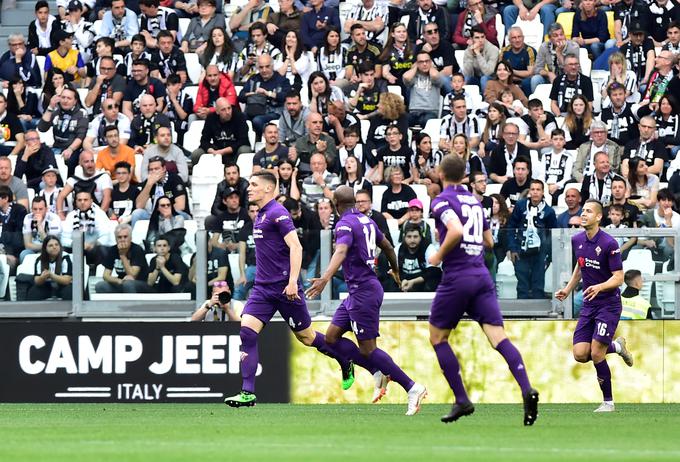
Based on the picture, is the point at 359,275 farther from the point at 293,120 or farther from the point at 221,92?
the point at 221,92

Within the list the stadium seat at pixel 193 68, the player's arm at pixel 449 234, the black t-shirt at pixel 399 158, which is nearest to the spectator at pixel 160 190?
the black t-shirt at pixel 399 158

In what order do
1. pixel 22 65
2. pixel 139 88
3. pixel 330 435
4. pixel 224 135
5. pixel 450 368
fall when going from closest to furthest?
pixel 330 435 → pixel 450 368 → pixel 224 135 → pixel 139 88 → pixel 22 65

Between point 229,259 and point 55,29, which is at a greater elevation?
point 55,29

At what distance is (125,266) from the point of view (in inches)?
733

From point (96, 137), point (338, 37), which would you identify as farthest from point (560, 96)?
point (96, 137)

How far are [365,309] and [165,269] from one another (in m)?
4.65

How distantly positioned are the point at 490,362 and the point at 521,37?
678 centimetres

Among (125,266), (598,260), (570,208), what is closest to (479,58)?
(570,208)

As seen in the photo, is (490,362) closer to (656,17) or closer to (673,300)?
(673,300)

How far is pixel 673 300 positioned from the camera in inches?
703

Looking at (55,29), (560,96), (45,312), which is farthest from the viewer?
(55,29)

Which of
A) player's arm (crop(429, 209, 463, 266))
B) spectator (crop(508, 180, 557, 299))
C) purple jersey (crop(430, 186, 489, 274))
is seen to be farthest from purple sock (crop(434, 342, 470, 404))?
spectator (crop(508, 180, 557, 299))

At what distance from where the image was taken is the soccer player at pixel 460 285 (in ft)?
39.5

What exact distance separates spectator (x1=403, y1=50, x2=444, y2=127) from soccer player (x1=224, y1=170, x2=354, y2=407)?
8.63 m
